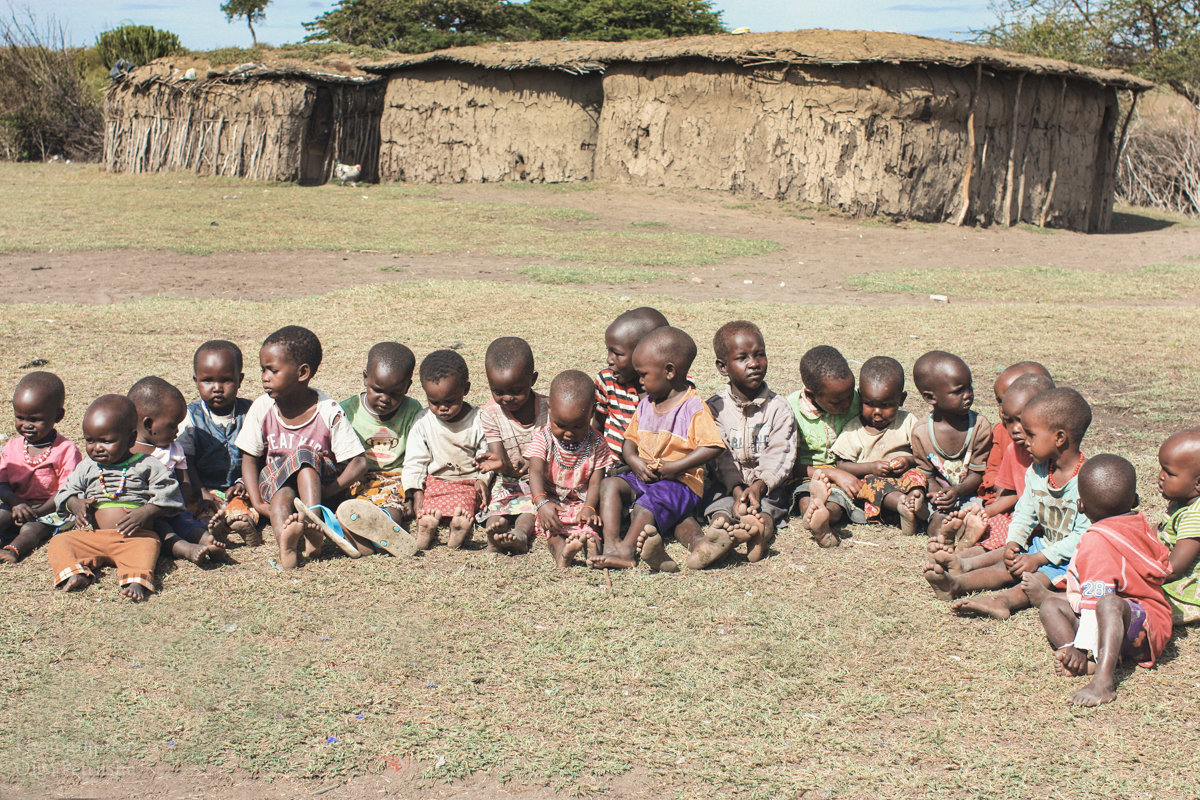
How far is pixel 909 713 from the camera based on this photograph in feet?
10.3

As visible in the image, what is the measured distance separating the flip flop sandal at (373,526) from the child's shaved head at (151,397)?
92 centimetres

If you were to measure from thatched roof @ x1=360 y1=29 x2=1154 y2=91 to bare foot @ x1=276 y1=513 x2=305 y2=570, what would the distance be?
525 inches

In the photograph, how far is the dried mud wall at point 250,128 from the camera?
18062 mm

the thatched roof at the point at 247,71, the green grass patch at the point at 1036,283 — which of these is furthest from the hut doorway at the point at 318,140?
the green grass patch at the point at 1036,283

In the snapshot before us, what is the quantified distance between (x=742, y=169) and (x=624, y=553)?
13755mm

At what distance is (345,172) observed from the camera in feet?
61.5

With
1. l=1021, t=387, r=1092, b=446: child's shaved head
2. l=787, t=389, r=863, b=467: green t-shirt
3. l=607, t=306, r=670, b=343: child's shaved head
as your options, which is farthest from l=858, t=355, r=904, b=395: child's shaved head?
l=607, t=306, r=670, b=343: child's shaved head

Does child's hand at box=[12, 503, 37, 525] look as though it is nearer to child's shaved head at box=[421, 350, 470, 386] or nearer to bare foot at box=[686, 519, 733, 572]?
child's shaved head at box=[421, 350, 470, 386]

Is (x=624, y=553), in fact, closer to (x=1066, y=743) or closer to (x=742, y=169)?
(x=1066, y=743)

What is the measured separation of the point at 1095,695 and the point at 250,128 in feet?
58.8

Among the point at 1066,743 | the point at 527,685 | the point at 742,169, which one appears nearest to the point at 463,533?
the point at 527,685

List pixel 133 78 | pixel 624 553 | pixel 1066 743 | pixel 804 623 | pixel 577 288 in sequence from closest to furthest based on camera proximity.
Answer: pixel 1066 743 → pixel 804 623 → pixel 624 553 → pixel 577 288 → pixel 133 78

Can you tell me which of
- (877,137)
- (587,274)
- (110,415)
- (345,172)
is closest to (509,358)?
(110,415)

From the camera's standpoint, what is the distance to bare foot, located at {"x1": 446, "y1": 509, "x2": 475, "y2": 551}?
4383 millimetres
